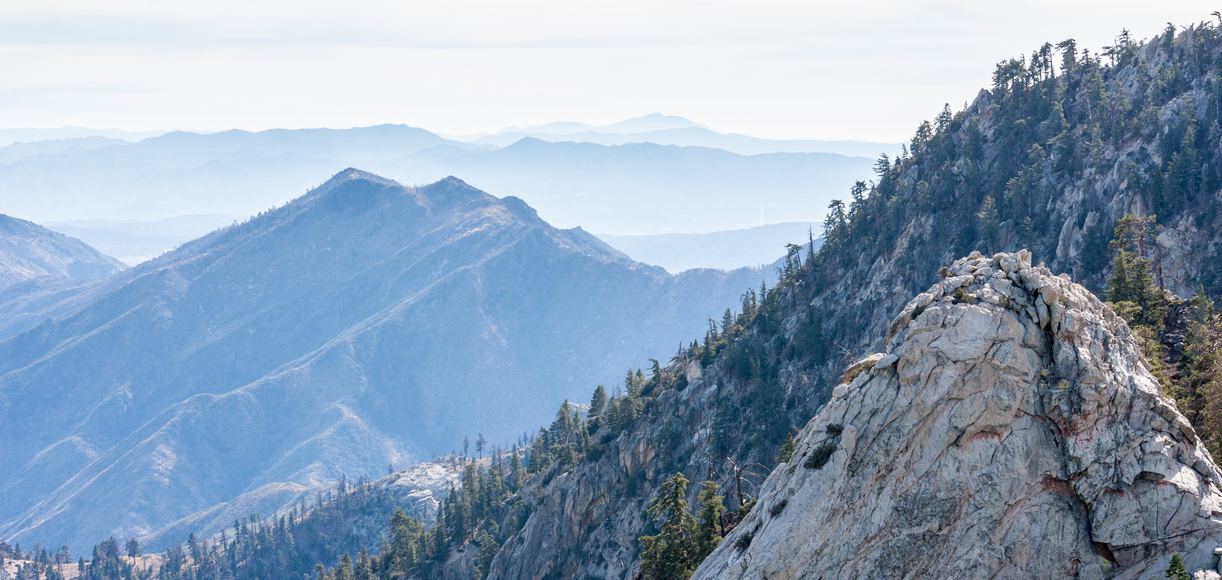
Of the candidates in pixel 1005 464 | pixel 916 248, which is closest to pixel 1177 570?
pixel 1005 464

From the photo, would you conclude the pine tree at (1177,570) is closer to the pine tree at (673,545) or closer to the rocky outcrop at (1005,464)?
the rocky outcrop at (1005,464)

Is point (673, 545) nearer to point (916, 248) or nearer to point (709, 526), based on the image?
point (709, 526)

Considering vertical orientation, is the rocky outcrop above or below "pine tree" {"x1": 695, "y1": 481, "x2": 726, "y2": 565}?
above

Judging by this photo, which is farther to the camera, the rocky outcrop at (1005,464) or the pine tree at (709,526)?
the pine tree at (709,526)

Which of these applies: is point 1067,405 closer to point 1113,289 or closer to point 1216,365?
point 1216,365

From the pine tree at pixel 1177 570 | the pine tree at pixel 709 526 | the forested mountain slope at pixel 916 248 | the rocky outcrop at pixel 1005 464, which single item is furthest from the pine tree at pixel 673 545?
the forested mountain slope at pixel 916 248

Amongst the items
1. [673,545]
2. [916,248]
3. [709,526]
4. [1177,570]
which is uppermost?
[1177,570]

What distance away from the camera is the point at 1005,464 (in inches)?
1900

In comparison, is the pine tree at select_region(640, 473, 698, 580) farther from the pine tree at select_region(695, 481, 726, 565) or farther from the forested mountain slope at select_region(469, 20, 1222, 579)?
the forested mountain slope at select_region(469, 20, 1222, 579)

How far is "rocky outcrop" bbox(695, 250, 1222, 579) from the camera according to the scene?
47125 mm

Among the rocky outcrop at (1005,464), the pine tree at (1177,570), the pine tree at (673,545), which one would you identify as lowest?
the pine tree at (673,545)

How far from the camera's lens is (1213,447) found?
206 feet

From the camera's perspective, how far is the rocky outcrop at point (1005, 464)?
4712cm

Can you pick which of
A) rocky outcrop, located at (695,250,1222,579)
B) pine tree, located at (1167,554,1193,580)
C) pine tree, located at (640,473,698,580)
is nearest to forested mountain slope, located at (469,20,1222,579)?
pine tree, located at (640,473,698,580)
